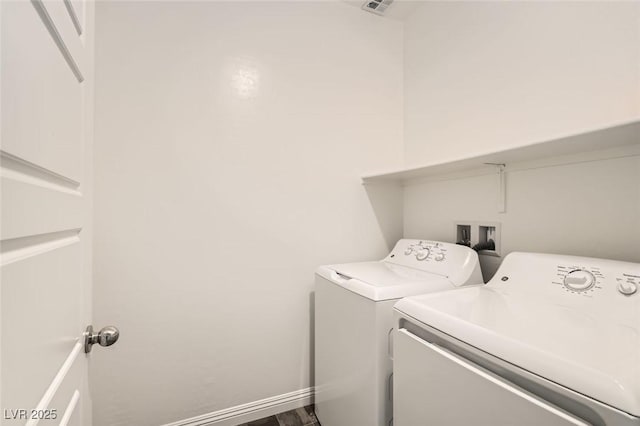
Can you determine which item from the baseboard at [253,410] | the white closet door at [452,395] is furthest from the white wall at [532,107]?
the baseboard at [253,410]

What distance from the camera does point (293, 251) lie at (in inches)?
70.9

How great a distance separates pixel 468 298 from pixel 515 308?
14cm

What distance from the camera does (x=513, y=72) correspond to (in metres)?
1.40

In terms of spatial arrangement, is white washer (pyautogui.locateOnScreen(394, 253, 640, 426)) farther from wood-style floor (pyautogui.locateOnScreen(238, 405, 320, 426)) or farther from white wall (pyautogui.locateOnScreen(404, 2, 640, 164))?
wood-style floor (pyautogui.locateOnScreen(238, 405, 320, 426))

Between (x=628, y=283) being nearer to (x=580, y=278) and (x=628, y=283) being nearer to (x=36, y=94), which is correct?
(x=580, y=278)

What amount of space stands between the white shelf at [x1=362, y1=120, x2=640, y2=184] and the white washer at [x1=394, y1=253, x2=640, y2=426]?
0.41m

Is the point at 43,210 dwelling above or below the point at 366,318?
above

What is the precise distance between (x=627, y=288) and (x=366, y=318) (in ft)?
2.68

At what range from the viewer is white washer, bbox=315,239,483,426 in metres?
1.13

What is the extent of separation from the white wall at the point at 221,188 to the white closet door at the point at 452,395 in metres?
0.98

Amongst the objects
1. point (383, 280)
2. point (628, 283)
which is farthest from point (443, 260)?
point (628, 283)

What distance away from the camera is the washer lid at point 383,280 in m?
1.17

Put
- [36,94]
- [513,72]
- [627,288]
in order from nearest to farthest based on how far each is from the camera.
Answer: [36,94] < [627,288] < [513,72]

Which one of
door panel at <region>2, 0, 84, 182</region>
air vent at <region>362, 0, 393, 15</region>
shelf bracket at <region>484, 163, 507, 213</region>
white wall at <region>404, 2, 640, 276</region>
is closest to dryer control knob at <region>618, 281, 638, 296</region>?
white wall at <region>404, 2, 640, 276</region>
